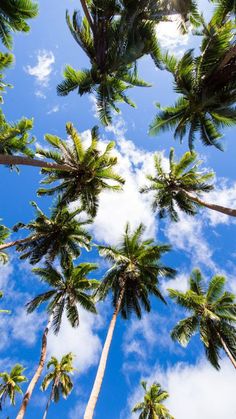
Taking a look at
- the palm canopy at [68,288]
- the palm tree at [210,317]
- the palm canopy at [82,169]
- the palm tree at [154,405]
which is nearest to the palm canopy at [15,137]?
the palm canopy at [82,169]

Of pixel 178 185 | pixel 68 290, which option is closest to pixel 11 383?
pixel 68 290

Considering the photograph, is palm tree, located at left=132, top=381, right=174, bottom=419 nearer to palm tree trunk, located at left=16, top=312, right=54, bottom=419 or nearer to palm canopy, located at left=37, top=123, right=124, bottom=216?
palm tree trunk, located at left=16, top=312, right=54, bottom=419

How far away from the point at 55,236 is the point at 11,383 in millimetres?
17127

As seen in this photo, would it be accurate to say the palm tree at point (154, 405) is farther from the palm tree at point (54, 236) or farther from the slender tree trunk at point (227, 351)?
the palm tree at point (54, 236)

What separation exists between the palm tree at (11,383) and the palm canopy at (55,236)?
15538mm

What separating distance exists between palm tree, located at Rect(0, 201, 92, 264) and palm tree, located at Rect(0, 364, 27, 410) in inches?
612

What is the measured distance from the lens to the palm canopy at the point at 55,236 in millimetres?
22625

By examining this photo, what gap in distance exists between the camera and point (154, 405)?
3042 cm

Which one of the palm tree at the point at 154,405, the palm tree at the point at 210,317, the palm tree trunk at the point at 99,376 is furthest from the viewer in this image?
the palm tree at the point at 154,405

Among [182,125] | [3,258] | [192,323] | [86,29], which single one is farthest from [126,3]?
[192,323]

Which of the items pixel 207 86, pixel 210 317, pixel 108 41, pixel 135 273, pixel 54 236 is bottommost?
pixel 210 317

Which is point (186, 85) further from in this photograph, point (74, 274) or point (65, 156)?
point (74, 274)

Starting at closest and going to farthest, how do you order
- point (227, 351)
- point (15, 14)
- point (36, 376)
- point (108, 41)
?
1. point (108, 41)
2. point (15, 14)
3. point (36, 376)
4. point (227, 351)

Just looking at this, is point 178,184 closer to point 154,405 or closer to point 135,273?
point 135,273
